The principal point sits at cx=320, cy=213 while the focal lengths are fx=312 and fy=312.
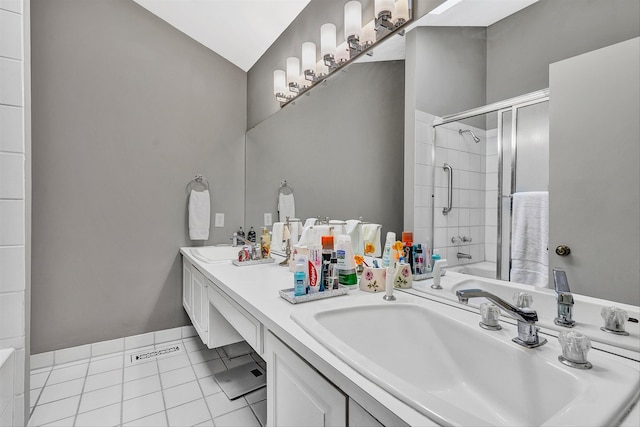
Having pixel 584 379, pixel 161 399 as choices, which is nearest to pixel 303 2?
pixel 584 379

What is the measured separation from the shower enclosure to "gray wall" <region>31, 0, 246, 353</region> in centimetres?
187

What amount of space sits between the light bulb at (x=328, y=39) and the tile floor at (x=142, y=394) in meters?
1.87

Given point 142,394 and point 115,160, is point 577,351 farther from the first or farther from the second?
point 115,160

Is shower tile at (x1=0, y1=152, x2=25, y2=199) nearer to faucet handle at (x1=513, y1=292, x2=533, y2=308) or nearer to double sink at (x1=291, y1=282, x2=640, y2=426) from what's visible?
double sink at (x1=291, y1=282, x2=640, y2=426)

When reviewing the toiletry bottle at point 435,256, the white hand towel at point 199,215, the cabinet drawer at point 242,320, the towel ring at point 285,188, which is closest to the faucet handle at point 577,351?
the toiletry bottle at point 435,256

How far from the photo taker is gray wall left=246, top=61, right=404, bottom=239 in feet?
4.34

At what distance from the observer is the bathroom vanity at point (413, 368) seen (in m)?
0.49

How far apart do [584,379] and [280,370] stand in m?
0.65

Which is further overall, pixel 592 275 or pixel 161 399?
pixel 161 399

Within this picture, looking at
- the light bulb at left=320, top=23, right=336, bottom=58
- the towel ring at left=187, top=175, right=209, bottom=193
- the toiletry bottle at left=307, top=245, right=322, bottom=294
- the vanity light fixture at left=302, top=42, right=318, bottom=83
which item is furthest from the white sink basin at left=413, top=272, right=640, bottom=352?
the towel ring at left=187, top=175, right=209, bottom=193

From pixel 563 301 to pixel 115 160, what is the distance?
97.1 inches

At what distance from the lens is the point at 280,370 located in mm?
837

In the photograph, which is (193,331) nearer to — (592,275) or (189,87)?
(189,87)

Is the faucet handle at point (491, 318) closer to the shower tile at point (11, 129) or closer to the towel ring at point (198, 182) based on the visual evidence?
the shower tile at point (11, 129)
